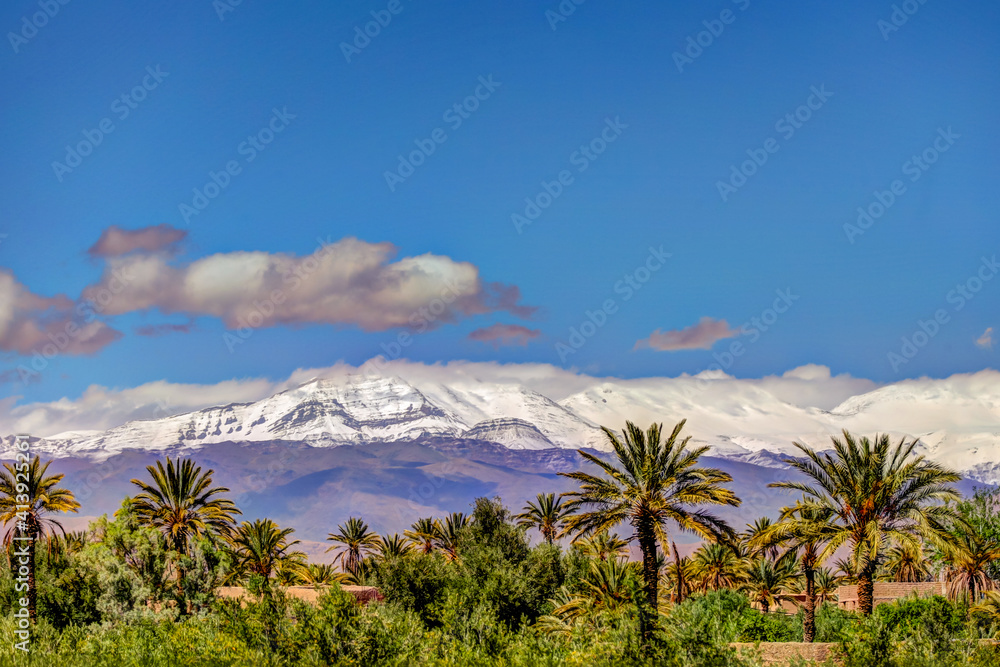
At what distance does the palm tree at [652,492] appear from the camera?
36.6m

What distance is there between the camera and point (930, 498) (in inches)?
1351

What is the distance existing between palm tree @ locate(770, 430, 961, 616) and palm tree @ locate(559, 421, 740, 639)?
3420mm

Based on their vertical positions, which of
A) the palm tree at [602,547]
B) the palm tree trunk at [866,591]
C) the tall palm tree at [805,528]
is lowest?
the palm tree trunk at [866,591]

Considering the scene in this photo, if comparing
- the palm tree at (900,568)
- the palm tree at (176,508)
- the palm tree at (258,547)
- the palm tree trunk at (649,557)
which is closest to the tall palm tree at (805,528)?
the palm tree trunk at (649,557)

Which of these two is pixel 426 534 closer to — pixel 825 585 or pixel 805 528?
pixel 825 585

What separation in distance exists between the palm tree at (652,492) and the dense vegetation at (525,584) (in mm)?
76

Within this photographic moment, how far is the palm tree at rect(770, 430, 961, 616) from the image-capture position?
33375 mm

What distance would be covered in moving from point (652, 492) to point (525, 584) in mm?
12826

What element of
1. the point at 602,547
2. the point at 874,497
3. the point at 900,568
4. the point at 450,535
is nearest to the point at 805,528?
the point at 874,497

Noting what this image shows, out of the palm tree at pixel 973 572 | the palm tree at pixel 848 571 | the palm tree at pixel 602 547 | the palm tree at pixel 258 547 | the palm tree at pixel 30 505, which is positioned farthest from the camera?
the palm tree at pixel 602 547

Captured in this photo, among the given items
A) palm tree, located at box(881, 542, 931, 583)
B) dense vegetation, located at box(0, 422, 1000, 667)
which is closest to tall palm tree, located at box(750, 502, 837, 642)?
dense vegetation, located at box(0, 422, 1000, 667)

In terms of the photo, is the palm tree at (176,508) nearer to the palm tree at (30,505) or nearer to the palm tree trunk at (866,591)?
the palm tree at (30,505)

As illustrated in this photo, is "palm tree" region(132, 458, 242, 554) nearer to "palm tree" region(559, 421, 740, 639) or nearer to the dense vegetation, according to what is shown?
the dense vegetation

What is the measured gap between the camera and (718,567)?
69.0 meters
